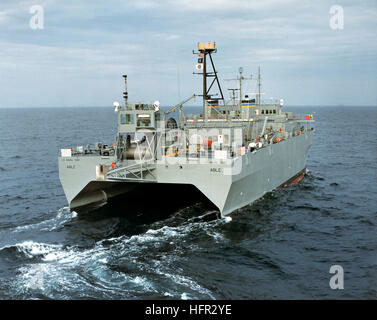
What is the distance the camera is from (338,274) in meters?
14.2

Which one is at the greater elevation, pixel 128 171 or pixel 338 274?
pixel 128 171

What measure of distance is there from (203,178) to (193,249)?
3725mm

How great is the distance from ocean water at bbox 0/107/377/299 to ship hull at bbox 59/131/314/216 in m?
1.03

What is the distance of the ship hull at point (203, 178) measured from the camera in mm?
18453

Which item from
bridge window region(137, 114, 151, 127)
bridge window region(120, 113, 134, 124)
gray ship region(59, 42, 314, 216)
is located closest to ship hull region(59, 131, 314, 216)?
gray ship region(59, 42, 314, 216)

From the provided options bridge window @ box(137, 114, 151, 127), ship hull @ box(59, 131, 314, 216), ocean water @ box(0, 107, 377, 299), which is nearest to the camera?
ocean water @ box(0, 107, 377, 299)

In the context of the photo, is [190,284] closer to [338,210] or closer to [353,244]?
[353,244]

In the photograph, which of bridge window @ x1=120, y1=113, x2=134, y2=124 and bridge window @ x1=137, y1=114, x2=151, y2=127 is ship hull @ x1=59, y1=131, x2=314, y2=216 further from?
bridge window @ x1=137, y1=114, x2=151, y2=127

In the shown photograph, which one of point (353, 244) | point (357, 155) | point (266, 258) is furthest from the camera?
point (357, 155)

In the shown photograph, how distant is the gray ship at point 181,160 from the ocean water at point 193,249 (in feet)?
4.96

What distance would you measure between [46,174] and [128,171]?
18.8m

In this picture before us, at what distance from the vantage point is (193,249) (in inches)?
637

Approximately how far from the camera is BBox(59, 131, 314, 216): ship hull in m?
18.5
